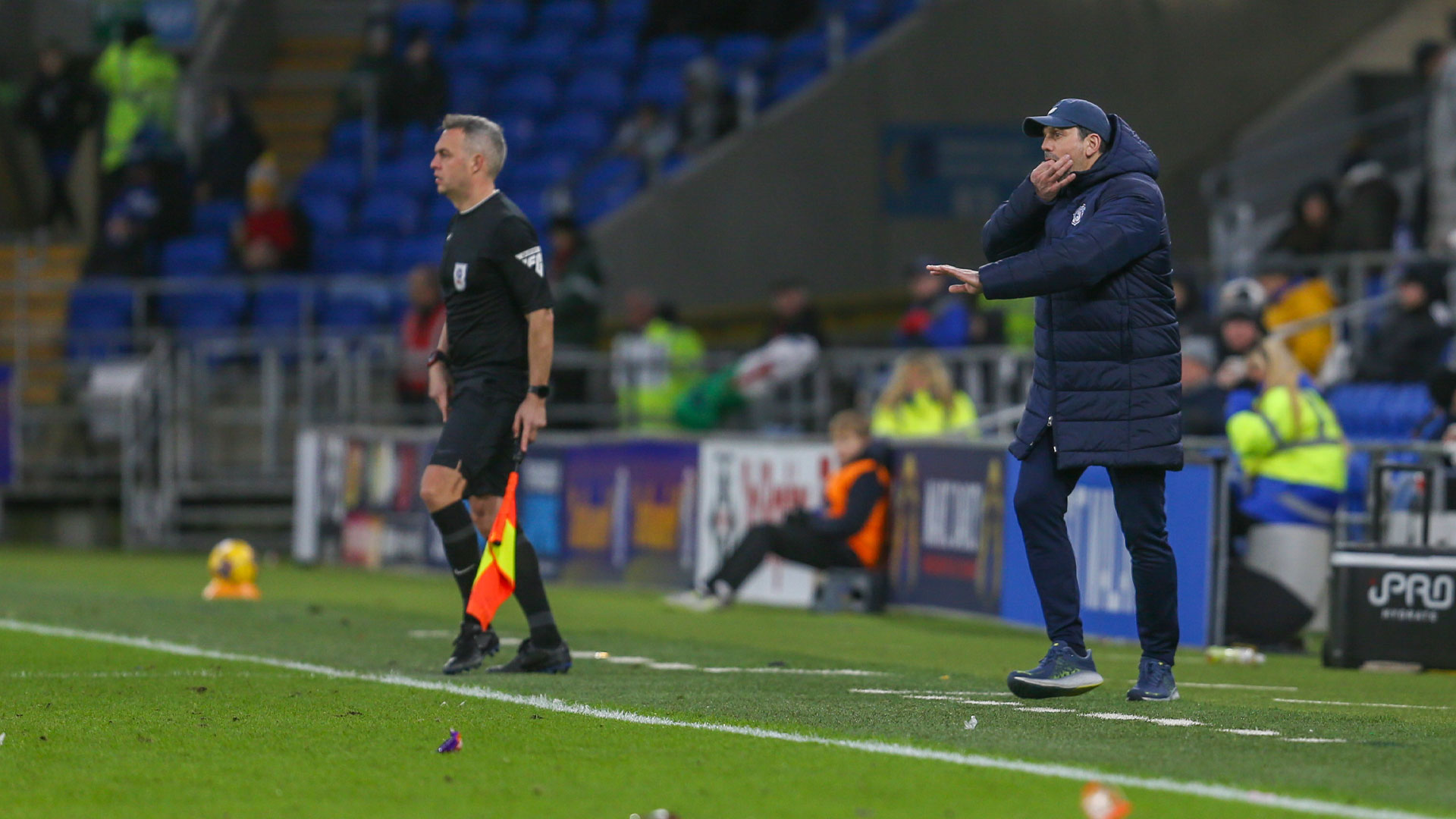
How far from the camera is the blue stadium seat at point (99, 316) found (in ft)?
72.2

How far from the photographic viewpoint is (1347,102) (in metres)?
23.2

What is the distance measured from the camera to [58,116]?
80.8 ft

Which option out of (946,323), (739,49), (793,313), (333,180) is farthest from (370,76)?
(946,323)

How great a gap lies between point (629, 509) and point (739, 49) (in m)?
9.05

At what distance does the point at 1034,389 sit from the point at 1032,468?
29 centimetres

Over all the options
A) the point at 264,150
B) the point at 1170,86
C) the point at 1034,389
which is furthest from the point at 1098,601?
the point at 264,150

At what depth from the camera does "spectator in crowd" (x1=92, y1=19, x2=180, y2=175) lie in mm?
24406

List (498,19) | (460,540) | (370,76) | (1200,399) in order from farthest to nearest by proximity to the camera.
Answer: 1. (498,19)
2. (370,76)
3. (1200,399)
4. (460,540)

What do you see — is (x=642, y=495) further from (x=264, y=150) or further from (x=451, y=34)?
(x=451, y=34)

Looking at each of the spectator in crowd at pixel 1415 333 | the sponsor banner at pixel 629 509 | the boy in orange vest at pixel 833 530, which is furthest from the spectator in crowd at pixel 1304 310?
the sponsor banner at pixel 629 509

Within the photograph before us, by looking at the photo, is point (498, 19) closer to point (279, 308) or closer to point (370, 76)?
point (370, 76)

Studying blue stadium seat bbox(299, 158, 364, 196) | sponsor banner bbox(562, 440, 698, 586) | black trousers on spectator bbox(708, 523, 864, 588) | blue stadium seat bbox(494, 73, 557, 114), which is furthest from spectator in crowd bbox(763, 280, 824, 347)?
blue stadium seat bbox(299, 158, 364, 196)

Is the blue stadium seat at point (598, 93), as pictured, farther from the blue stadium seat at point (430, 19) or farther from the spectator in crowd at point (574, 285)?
the spectator in crowd at point (574, 285)

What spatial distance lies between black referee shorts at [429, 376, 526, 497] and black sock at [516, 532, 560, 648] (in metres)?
0.33
